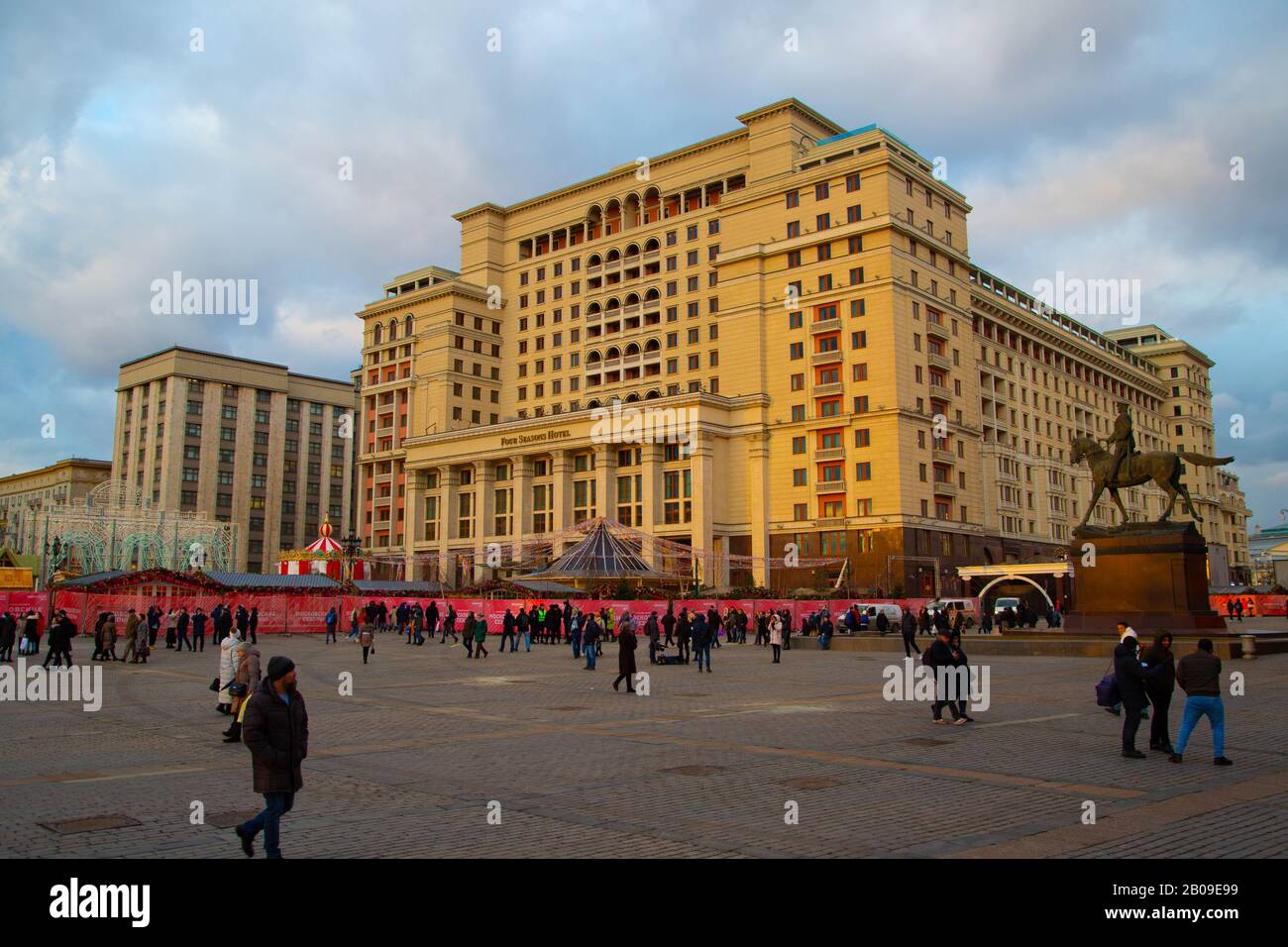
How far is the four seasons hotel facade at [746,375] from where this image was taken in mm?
71188

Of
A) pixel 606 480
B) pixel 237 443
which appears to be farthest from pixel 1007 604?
pixel 237 443

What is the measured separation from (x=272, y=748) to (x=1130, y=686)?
1052 cm

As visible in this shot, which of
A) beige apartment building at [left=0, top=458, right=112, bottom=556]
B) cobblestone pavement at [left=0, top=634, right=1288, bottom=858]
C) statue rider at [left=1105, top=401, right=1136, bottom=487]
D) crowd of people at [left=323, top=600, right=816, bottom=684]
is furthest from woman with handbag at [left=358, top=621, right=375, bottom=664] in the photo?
beige apartment building at [left=0, top=458, right=112, bottom=556]

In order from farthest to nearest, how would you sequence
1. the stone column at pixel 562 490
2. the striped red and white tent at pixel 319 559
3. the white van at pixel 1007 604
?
the stone column at pixel 562 490
the striped red and white tent at pixel 319 559
the white van at pixel 1007 604

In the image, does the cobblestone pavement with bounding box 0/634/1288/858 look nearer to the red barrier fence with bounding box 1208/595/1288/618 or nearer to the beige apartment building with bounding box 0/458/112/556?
the red barrier fence with bounding box 1208/595/1288/618

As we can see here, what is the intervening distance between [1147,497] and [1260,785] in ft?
375

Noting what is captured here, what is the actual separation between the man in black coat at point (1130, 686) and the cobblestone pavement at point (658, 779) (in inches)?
11.5

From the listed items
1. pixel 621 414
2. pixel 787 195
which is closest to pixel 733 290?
pixel 787 195

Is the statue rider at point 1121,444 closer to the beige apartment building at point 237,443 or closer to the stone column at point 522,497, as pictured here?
the stone column at point 522,497

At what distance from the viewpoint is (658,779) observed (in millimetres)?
10938

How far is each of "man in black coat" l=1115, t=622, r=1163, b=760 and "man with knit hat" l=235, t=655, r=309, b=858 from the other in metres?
9.97

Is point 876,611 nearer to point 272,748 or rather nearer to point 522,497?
point 522,497

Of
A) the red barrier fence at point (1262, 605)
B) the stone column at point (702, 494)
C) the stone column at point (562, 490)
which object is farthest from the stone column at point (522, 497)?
the red barrier fence at point (1262, 605)

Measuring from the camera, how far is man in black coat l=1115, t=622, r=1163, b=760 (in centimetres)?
1206
